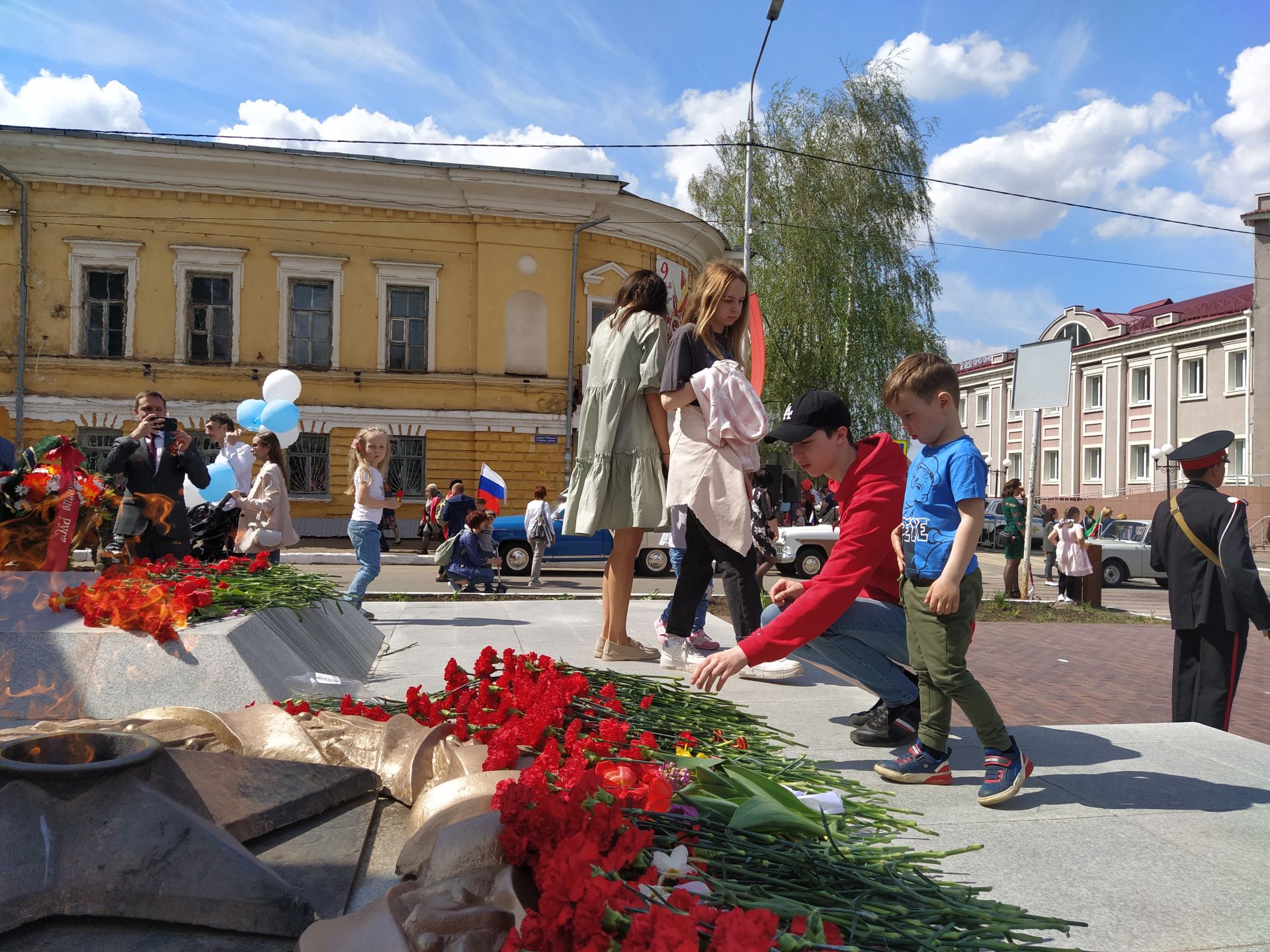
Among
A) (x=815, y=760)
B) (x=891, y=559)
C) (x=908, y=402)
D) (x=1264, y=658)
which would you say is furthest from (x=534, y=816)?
(x=1264, y=658)

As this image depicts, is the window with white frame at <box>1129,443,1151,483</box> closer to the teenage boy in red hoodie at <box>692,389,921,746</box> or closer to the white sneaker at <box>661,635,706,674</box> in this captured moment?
the white sneaker at <box>661,635,706,674</box>

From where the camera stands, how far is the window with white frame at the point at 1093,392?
46.0m

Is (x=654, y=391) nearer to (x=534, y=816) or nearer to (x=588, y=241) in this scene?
(x=534, y=816)

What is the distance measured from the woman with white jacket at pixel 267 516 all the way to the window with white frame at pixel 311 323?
63.9 ft

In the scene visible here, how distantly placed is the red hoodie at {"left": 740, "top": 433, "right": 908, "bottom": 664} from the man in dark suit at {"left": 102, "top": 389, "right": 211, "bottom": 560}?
4905mm

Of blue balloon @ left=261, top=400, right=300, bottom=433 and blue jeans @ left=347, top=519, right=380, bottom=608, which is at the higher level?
blue balloon @ left=261, top=400, right=300, bottom=433

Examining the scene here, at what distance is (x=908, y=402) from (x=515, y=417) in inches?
949

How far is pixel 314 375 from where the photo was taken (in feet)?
87.5

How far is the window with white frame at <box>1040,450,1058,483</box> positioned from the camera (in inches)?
1918

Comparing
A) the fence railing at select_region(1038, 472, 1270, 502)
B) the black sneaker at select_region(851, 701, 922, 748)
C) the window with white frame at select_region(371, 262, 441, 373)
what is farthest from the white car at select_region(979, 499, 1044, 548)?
the black sneaker at select_region(851, 701, 922, 748)

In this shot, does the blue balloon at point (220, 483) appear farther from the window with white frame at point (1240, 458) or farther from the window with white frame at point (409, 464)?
the window with white frame at point (1240, 458)

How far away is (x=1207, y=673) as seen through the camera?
16.5 ft

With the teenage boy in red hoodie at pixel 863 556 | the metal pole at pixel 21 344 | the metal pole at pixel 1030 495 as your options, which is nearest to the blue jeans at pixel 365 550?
the teenage boy in red hoodie at pixel 863 556

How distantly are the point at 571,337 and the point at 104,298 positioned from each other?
41.2 ft
